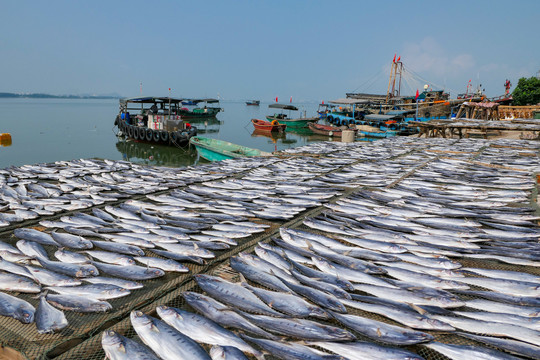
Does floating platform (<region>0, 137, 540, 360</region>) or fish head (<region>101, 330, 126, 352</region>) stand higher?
floating platform (<region>0, 137, 540, 360</region>)

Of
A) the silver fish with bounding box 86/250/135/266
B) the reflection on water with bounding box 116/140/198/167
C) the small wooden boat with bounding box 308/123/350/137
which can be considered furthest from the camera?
the small wooden boat with bounding box 308/123/350/137

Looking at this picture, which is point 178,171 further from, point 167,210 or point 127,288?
point 127,288

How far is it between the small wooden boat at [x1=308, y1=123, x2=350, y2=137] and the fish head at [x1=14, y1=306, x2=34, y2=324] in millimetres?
35922

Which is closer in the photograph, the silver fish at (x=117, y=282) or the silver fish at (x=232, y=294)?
the silver fish at (x=232, y=294)

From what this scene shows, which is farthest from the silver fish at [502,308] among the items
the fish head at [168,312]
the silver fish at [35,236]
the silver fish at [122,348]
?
the silver fish at [35,236]

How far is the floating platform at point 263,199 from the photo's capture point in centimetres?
248

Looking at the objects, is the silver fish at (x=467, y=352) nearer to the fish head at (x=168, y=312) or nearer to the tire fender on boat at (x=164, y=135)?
the fish head at (x=168, y=312)

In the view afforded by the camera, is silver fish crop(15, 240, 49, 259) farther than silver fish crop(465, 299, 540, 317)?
Yes

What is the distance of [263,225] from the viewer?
4.36 metres

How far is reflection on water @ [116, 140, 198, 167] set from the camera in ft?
85.8

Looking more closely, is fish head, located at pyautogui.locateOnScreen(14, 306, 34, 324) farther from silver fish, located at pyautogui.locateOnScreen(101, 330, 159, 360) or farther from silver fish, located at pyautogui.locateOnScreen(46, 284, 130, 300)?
silver fish, located at pyautogui.locateOnScreen(101, 330, 159, 360)

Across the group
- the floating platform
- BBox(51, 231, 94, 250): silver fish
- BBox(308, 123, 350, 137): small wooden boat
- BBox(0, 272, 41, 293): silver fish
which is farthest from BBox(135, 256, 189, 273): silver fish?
BBox(308, 123, 350, 137): small wooden boat

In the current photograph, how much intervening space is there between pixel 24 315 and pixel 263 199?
3.75 metres

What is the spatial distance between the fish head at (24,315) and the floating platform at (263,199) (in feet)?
0.12
